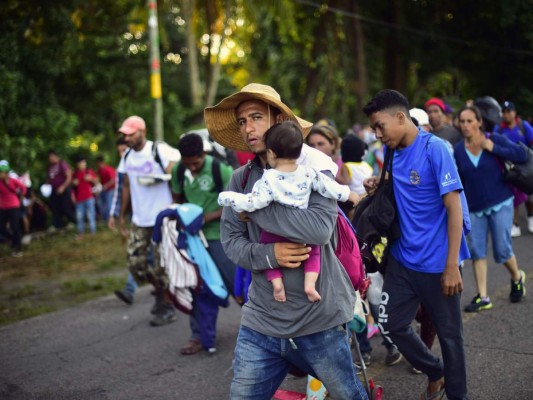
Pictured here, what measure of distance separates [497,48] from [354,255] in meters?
15.9

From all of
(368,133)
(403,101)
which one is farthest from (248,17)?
(403,101)

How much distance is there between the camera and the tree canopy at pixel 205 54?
14.4 m

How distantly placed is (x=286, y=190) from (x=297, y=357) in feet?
2.67

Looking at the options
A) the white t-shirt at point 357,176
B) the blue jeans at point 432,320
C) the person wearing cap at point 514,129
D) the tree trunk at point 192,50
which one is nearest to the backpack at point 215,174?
the white t-shirt at point 357,176

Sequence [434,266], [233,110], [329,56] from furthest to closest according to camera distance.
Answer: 1. [329,56]
2. [434,266]
3. [233,110]

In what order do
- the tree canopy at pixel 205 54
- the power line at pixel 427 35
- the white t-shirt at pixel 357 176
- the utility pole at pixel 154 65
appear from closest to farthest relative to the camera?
the white t-shirt at pixel 357 176
the utility pole at pixel 154 65
the tree canopy at pixel 205 54
the power line at pixel 427 35

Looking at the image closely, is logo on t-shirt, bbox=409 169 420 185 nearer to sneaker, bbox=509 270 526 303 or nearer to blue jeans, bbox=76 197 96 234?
sneaker, bbox=509 270 526 303

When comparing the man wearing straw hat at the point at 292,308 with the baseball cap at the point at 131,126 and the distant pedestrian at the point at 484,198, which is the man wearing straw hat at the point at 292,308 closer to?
the distant pedestrian at the point at 484,198

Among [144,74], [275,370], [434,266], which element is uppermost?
[144,74]

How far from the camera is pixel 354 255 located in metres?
3.49

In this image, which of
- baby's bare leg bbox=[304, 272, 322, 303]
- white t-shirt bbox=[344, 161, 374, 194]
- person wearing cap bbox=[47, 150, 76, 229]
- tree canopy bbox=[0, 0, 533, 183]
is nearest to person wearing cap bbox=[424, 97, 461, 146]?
white t-shirt bbox=[344, 161, 374, 194]

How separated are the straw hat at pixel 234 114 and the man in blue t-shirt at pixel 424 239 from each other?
0.67 metres

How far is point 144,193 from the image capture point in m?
7.11

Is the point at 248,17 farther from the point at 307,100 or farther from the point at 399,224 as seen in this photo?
the point at 399,224
